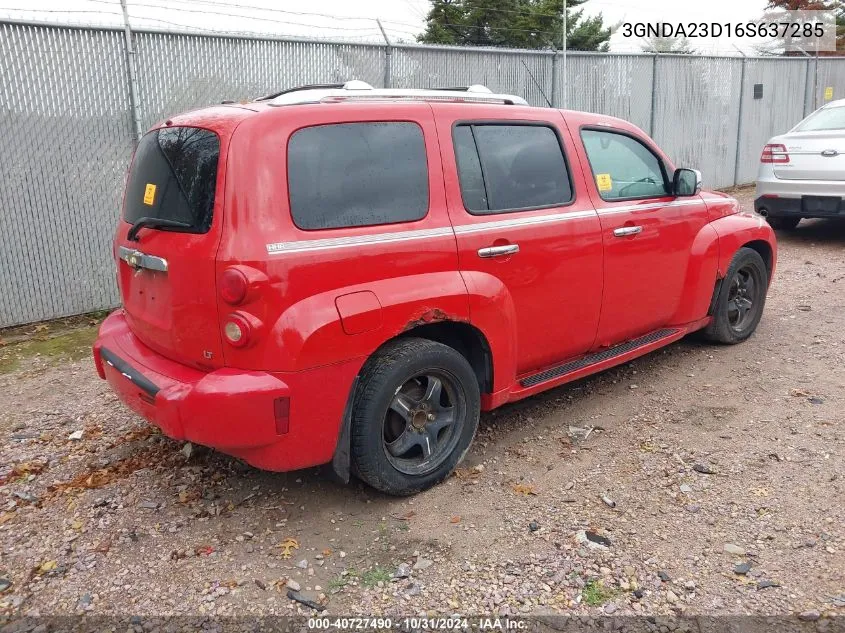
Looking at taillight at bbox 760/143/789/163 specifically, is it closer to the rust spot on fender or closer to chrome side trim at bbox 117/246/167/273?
the rust spot on fender

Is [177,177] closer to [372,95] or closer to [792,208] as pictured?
[372,95]

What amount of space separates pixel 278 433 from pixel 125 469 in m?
1.37

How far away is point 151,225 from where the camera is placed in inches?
134

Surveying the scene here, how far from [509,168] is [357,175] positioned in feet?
3.31

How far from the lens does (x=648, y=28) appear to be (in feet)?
52.4

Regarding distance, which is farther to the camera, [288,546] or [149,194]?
[149,194]

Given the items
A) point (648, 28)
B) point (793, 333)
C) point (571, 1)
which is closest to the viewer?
point (793, 333)

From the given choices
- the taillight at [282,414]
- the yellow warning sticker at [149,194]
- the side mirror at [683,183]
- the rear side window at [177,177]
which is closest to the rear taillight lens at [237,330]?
the taillight at [282,414]

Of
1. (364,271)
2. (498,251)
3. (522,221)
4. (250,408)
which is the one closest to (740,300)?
(522,221)

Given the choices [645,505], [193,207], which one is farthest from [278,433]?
[645,505]

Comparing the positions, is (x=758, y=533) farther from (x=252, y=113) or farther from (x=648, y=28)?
(x=648, y=28)

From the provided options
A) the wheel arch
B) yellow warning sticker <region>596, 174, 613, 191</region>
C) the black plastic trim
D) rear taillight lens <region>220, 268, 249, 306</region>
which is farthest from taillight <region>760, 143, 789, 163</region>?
the black plastic trim

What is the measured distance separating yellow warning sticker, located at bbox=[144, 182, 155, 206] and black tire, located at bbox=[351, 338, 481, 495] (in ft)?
4.28

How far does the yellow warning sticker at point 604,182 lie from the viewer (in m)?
4.40
